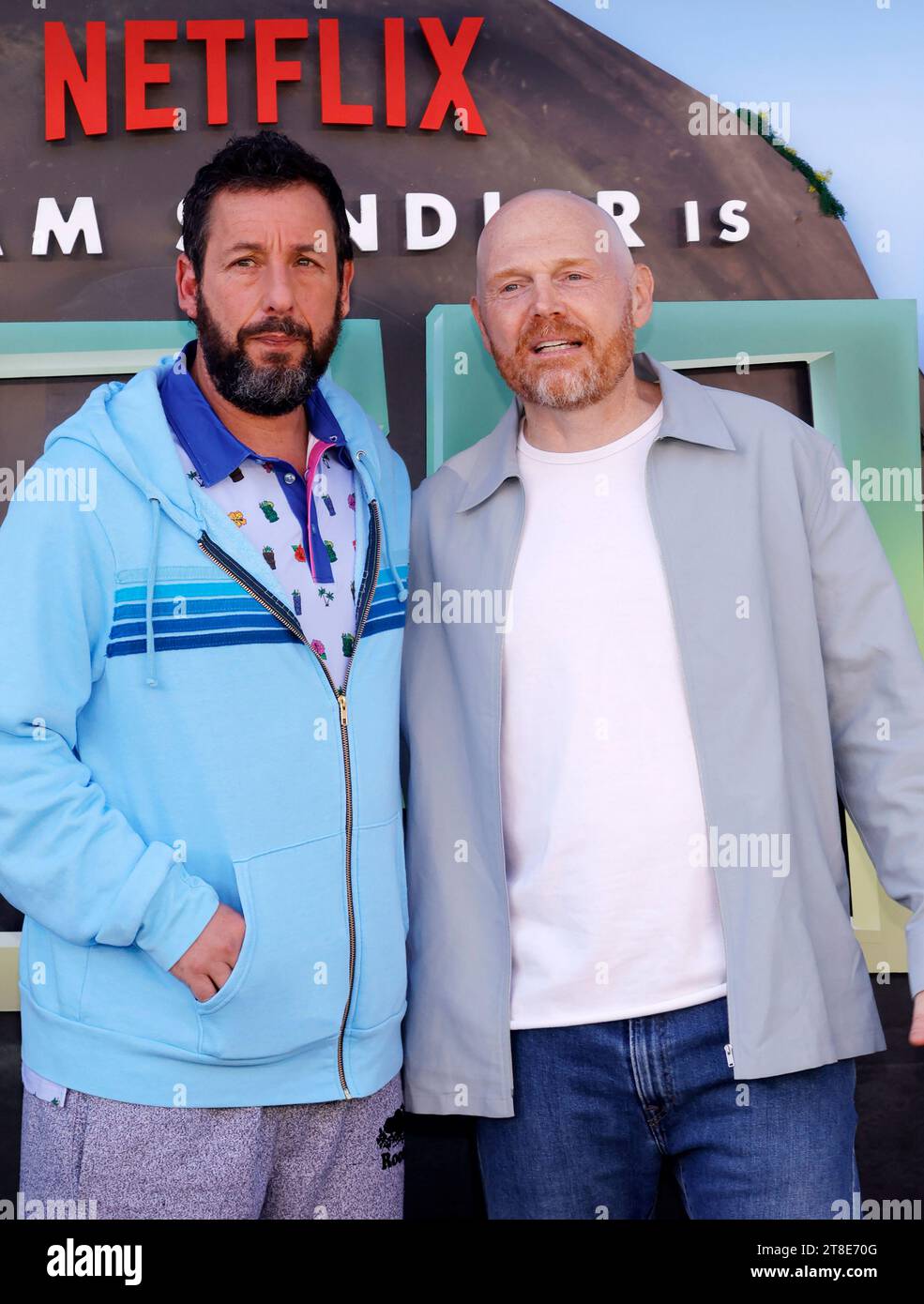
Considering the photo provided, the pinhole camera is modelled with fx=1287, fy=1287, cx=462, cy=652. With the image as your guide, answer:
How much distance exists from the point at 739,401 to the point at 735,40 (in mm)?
1076

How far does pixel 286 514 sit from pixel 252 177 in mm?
597

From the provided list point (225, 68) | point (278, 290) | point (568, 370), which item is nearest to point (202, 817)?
point (278, 290)

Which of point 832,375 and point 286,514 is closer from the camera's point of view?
point 286,514

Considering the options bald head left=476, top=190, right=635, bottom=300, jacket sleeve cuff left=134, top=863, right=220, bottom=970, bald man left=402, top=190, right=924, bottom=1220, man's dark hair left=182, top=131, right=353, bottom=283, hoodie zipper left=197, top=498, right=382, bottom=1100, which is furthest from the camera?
bald head left=476, top=190, right=635, bottom=300

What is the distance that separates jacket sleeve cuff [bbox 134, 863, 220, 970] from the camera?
1.89 meters

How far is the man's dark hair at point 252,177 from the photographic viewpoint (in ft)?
7.34

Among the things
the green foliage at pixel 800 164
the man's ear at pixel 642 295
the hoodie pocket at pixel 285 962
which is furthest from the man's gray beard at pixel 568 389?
the green foliage at pixel 800 164

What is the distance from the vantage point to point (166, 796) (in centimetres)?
199

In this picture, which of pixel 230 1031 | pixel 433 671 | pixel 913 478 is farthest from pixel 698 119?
pixel 230 1031

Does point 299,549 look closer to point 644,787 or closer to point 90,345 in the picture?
point 644,787

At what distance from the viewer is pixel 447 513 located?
2457mm

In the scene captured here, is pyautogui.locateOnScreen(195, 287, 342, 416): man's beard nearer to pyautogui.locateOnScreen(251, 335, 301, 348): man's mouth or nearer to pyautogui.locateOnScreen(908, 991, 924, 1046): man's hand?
pyautogui.locateOnScreen(251, 335, 301, 348): man's mouth

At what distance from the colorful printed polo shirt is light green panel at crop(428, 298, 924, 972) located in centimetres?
78

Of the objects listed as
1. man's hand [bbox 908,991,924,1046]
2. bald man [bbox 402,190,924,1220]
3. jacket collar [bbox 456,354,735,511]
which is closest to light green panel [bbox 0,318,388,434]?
jacket collar [bbox 456,354,735,511]
